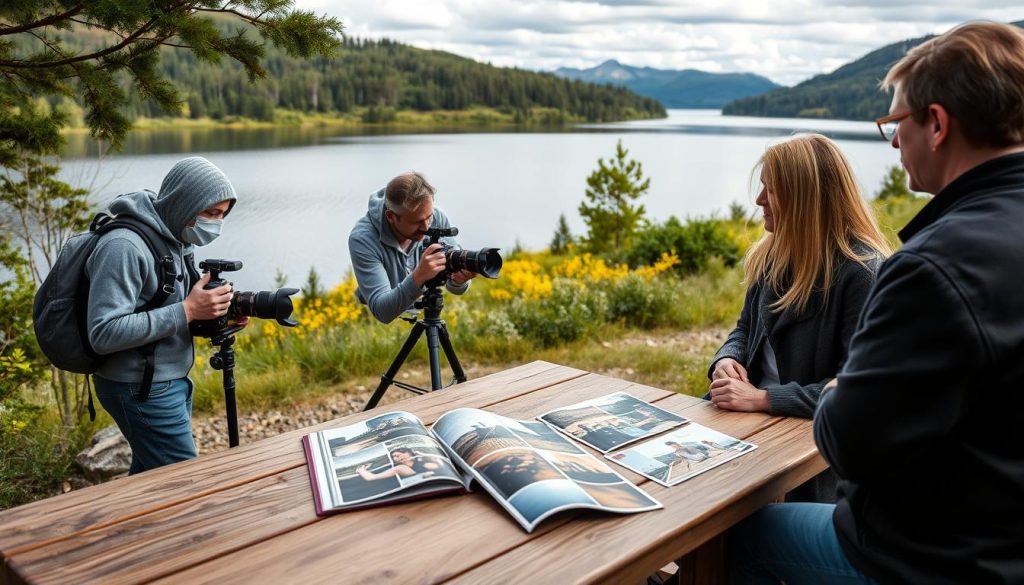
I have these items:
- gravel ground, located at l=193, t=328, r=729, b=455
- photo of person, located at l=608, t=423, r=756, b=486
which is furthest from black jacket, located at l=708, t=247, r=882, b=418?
gravel ground, located at l=193, t=328, r=729, b=455

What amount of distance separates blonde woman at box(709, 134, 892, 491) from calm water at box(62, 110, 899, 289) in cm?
15

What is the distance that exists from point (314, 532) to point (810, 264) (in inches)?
65.8

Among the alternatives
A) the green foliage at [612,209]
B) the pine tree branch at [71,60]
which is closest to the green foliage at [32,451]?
the pine tree branch at [71,60]

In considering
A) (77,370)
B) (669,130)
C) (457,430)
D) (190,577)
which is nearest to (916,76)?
(457,430)

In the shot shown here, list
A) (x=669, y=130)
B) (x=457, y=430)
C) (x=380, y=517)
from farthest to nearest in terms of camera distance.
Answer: (x=669, y=130) → (x=457, y=430) → (x=380, y=517)

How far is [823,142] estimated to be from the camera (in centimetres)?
235

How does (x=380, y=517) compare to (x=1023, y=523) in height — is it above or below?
below

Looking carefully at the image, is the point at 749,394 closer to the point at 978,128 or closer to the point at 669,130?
the point at 978,128

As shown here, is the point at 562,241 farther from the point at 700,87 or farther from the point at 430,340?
the point at 700,87

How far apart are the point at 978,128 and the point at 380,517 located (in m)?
1.33

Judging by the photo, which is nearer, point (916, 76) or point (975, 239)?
point (975, 239)

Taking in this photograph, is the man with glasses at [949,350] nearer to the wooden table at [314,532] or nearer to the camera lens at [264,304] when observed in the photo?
the wooden table at [314,532]

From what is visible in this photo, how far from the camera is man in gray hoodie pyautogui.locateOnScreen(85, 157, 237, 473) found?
89.5 inches

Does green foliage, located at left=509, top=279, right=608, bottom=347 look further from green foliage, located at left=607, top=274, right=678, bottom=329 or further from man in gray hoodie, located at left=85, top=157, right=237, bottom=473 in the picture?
man in gray hoodie, located at left=85, top=157, right=237, bottom=473
